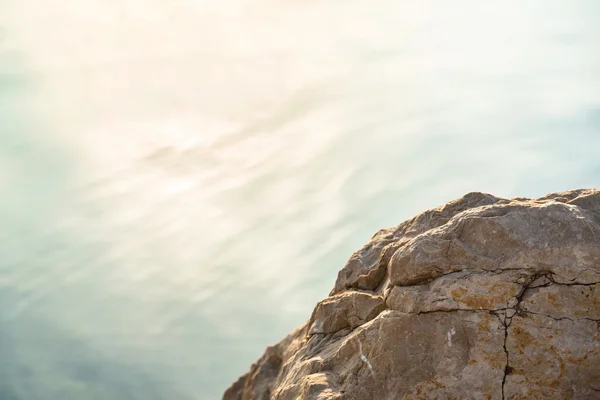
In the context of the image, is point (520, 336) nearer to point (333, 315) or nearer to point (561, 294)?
point (561, 294)

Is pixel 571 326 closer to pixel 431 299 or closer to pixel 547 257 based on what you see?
pixel 547 257

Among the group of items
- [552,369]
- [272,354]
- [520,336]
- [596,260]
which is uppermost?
[272,354]

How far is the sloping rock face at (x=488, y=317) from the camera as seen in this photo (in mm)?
10664

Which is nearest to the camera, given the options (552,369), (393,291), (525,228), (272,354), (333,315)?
(552,369)

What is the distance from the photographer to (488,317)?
11.1 meters

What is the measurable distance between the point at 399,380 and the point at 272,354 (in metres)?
9.22

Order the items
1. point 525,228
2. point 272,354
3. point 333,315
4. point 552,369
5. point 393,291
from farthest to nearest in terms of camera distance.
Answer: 1. point 272,354
2. point 333,315
3. point 393,291
4. point 525,228
5. point 552,369

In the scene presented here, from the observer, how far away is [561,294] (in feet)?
35.7

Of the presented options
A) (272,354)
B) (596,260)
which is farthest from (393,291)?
(272,354)

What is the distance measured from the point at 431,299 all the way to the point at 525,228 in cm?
207

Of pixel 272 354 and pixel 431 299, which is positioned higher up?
pixel 272 354

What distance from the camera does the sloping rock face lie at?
1066 cm

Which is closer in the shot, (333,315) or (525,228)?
(525,228)

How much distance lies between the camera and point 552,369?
34.7 ft
